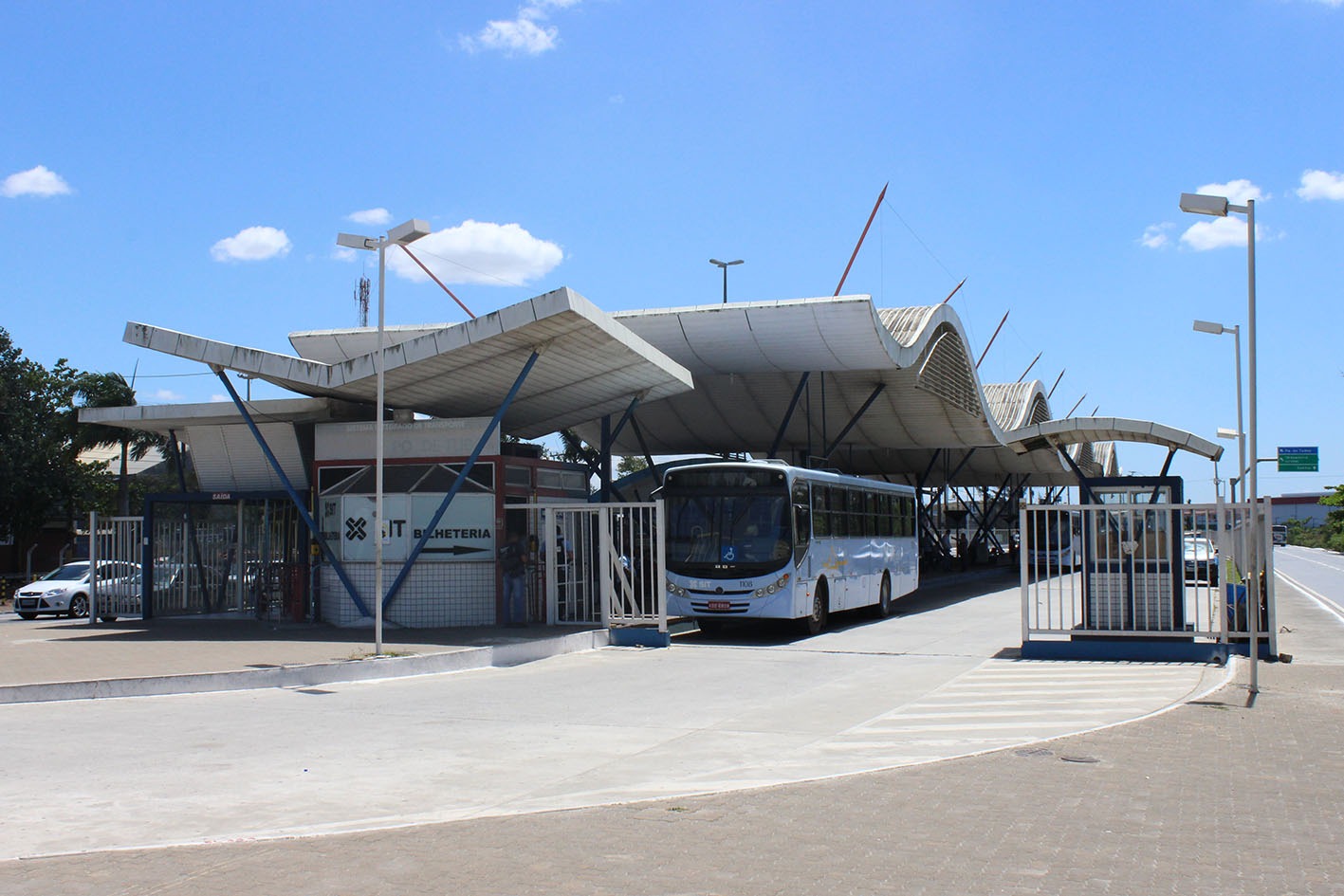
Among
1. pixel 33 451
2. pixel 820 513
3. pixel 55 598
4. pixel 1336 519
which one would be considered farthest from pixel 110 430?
pixel 1336 519

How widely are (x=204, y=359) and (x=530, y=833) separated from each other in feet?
42.3

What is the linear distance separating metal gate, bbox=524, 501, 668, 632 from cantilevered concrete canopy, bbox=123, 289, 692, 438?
2.35 metres

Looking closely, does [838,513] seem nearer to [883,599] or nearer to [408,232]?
[883,599]

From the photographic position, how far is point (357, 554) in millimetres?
19438

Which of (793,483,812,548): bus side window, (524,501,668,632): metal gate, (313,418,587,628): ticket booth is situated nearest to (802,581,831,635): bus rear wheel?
(793,483,812,548): bus side window

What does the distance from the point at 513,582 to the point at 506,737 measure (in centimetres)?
915

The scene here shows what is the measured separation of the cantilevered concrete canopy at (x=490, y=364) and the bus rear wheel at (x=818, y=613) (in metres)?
4.53

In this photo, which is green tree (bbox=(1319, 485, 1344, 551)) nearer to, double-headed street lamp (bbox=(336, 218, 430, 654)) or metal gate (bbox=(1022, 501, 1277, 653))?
metal gate (bbox=(1022, 501, 1277, 653))

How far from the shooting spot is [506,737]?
1030 cm

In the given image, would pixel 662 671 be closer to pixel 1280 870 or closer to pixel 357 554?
pixel 357 554

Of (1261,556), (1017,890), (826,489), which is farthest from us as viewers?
(826,489)

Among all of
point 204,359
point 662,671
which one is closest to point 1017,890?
point 662,671

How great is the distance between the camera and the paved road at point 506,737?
297 inches

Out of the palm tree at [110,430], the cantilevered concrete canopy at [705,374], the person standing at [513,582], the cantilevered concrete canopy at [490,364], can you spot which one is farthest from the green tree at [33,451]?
the person standing at [513,582]
